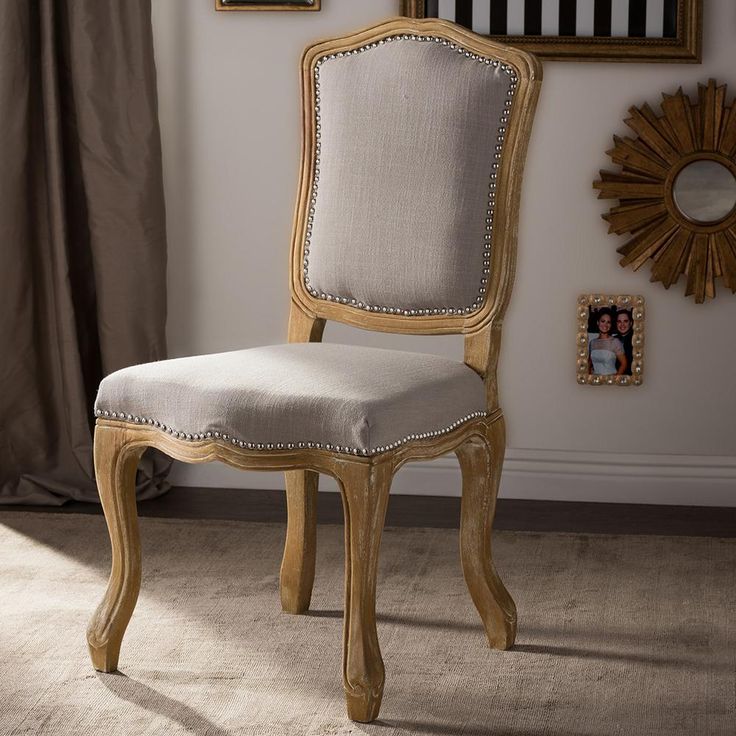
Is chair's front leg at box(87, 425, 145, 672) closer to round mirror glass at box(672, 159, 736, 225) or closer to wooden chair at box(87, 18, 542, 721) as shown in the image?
wooden chair at box(87, 18, 542, 721)

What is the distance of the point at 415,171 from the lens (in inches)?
83.9

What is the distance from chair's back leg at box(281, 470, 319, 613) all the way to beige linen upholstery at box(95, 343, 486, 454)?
36 cm

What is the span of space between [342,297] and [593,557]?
905mm

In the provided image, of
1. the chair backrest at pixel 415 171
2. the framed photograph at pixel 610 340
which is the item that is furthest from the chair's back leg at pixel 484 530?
the framed photograph at pixel 610 340

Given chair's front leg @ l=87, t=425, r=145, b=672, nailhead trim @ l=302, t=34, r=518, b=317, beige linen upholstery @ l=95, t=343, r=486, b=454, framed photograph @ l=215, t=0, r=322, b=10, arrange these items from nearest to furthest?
1. beige linen upholstery @ l=95, t=343, r=486, b=454
2. chair's front leg @ l=87, t=425, r=145, b=672
3. nailhead trim @ l=302, t=34, r=518, b=317
4. framed photograph @ l=215, t=0, r=322, b=10

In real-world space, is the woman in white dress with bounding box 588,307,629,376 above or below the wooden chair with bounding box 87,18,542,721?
below

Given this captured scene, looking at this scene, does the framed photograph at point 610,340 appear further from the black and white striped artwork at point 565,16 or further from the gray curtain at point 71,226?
the gray curtain at point 71,226

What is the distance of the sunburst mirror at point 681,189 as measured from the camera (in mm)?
3031

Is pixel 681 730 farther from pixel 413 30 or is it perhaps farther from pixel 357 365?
pixel 413 30

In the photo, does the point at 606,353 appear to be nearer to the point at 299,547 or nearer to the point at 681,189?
the point at 681,189

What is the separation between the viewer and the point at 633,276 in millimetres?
3148

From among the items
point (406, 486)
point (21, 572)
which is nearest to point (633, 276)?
point (406, 486)

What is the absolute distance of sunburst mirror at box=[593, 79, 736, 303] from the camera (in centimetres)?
303

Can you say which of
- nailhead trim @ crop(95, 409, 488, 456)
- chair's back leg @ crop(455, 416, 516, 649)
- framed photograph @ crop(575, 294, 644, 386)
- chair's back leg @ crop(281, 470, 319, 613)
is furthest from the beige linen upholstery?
framed photograph @ crop(575, 294, 644, 386)
